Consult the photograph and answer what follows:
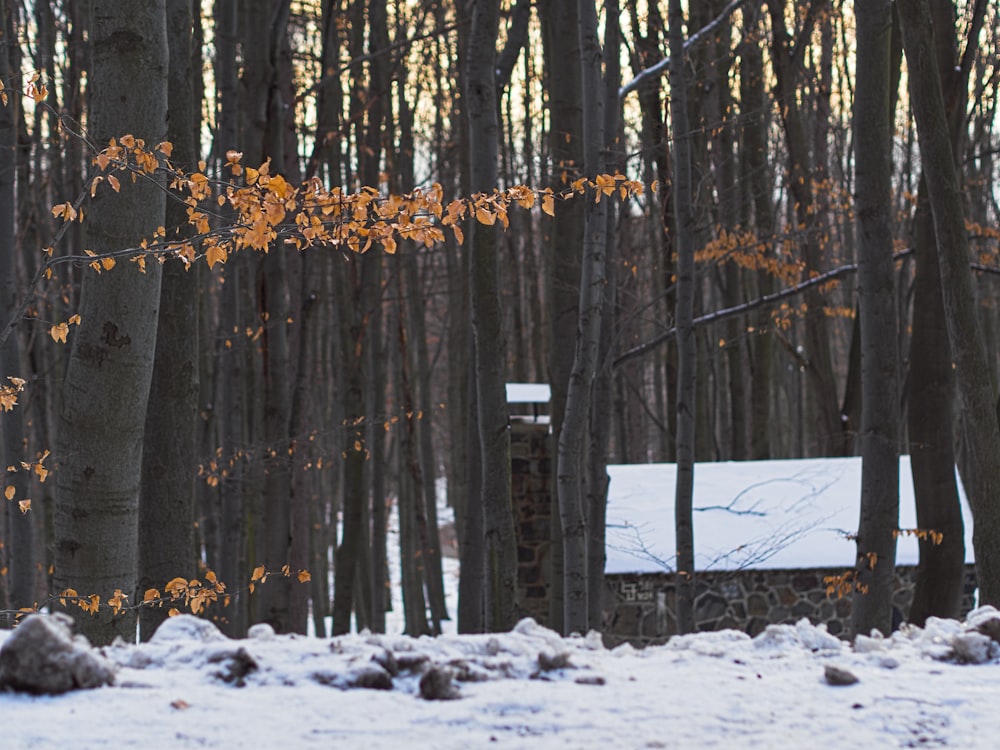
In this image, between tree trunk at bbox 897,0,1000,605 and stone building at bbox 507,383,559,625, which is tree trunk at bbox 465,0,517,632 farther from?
stone building at bbox 507,383,559,625

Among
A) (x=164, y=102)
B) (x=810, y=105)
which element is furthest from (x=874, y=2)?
(x=810, y=105)

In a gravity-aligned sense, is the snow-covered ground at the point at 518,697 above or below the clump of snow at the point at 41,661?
below

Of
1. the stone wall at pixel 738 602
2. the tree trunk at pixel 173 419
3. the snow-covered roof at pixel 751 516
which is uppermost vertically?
the tree trunk at pixel 173 419

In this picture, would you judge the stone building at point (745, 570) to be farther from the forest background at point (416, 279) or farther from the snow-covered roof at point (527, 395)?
the snow-covered roof at point (527, 395)

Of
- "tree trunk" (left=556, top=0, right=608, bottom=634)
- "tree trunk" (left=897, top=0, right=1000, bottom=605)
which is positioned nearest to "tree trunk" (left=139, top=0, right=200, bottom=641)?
"tree trunk" (left=556, top=0, right=608, bottom=634)

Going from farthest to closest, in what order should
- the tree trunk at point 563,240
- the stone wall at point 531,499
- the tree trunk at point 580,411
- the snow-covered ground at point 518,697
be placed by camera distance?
1. the stone wall at point 531,499
2. the tree trunk at point 563,240
3. the tree trunk at point 580,411
4. the snow-covered ground at point 518,697

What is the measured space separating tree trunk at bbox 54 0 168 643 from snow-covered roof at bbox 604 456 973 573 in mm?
5500

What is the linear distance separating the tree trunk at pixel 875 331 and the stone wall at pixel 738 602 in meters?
2.63

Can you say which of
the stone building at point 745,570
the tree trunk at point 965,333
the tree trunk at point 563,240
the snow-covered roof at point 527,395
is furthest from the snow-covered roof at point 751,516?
the tree trunk at point 965,333

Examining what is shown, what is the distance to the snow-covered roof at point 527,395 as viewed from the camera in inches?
379

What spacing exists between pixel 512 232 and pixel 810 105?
4989 millimetres

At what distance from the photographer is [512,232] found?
16844 mm

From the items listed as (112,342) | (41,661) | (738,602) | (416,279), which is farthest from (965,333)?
(416,279)

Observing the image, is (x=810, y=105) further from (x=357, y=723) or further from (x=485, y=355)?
(x=357, y=723)
